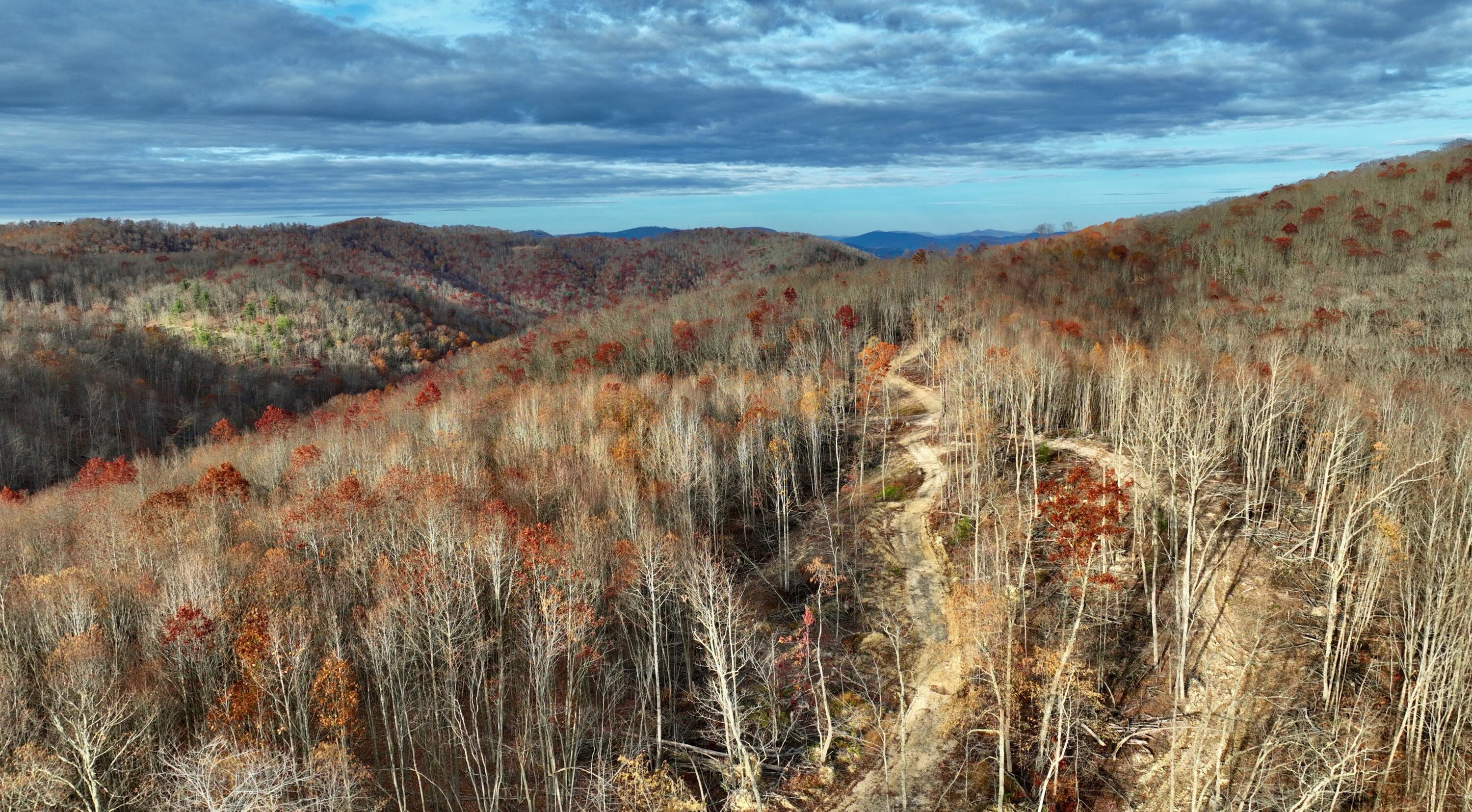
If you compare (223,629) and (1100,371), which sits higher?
(1100,371)

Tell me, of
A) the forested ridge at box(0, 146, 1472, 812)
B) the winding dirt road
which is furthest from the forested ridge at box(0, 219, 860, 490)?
the winding dirt road

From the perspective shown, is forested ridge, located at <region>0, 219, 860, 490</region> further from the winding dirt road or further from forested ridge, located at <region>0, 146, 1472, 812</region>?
the winding dirt road

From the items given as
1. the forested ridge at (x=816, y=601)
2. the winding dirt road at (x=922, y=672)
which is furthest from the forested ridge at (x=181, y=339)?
the winding dirt road at (x=922, y=672)

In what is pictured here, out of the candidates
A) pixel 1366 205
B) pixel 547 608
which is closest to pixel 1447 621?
pixel 547 608

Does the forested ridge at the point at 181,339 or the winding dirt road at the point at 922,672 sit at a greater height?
the forested ridge at the point at 181,339

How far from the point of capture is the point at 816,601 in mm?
34188

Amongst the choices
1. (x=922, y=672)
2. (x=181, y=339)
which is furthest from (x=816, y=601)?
(x=181, y=339)

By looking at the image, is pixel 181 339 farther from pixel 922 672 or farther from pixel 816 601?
pixel 922 672

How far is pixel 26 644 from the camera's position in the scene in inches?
991

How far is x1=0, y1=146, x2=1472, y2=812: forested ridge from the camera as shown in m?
20.4

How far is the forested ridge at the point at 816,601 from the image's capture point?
66.8 feet

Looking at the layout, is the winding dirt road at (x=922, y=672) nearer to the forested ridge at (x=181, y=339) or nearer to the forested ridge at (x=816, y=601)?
the forested ridge at (x=816, y=601)

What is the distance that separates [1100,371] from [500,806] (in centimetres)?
3870

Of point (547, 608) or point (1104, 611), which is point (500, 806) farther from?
point (1104, 611)
